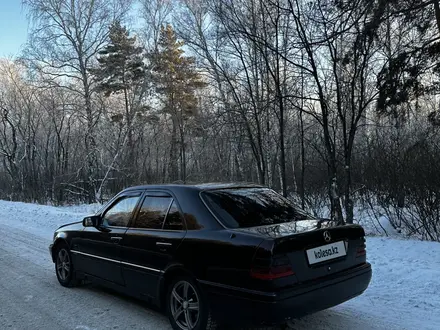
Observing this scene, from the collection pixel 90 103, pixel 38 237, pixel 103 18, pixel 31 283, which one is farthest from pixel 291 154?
pixel 31 283

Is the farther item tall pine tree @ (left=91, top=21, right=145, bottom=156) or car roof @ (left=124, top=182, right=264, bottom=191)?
tall pine tree @ (left=91, top=21, right=145, bottom=156)

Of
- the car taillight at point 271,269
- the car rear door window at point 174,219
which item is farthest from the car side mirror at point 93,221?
the car taillight at point 271,269

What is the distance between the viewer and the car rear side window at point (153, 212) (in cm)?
453

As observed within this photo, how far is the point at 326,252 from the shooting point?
382 cm

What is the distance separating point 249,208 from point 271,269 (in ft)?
3.23

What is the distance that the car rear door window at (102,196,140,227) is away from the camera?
5.05 m

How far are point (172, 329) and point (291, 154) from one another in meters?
22.7

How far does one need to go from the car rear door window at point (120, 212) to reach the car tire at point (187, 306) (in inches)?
48.4

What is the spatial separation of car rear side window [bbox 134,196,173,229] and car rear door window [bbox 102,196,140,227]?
23 centimetres

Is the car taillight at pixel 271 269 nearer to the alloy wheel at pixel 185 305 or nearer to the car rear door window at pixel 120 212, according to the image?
the alloy wheel at pixel 185 305

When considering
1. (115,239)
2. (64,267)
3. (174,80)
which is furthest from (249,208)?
(174,80)

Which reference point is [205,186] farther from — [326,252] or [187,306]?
[326,252]

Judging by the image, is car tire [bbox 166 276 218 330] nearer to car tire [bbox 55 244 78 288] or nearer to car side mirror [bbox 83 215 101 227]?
car side mirror [bbox 83 215 101 227]

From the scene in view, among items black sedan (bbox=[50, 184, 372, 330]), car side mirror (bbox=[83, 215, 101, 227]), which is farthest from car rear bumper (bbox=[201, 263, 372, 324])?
car side mirror (bbox=[83, 215, 101, 227])
